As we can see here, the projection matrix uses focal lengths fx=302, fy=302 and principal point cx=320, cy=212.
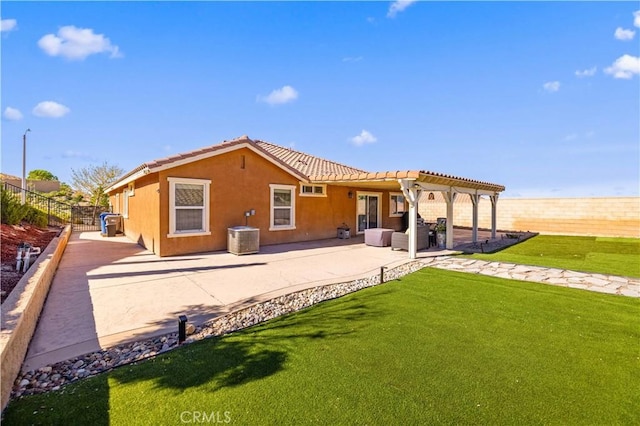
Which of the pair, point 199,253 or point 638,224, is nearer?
point 199,253

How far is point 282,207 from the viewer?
46.8 feet

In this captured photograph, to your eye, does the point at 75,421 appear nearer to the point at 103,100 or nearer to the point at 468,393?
the point at 468,393

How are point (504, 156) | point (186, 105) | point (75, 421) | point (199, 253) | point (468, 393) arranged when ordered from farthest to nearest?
point (504, 156), point (186, 105), point (199, 253), point (468, 393), point (75, 421)

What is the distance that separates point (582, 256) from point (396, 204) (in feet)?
33.5

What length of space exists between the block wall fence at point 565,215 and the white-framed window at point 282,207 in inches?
340

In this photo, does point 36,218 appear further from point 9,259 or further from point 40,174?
point 40,174

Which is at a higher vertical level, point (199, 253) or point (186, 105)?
point (186, 105)

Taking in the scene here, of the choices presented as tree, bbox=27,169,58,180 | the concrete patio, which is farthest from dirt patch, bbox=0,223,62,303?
tree, bbox=27,169,58,180

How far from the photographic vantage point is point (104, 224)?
16438 millimetres

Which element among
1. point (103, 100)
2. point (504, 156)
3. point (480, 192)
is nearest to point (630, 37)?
point (480, 192)

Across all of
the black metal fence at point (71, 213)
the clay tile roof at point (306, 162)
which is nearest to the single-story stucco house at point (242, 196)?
the clay tile roof at point (306, 162)

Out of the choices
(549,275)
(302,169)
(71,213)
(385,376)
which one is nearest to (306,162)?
(302,169)

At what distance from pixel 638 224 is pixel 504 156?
9909mm

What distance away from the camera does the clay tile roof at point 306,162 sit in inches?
642
